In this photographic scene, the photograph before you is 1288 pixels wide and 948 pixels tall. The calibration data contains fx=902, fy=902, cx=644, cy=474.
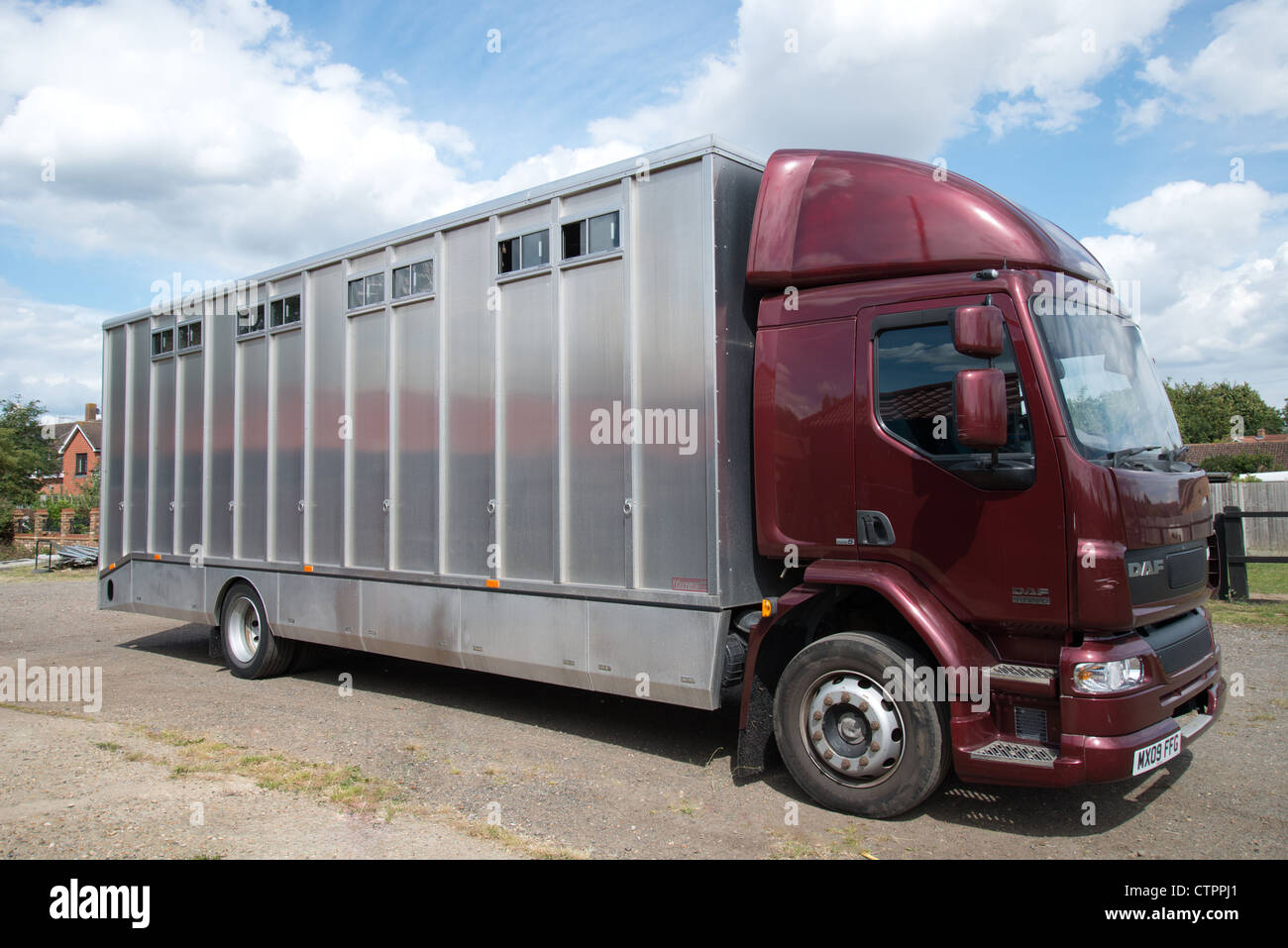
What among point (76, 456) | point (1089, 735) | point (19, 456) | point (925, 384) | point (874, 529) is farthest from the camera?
point (76, 456)

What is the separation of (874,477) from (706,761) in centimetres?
236

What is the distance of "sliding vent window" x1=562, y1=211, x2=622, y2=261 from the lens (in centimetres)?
606

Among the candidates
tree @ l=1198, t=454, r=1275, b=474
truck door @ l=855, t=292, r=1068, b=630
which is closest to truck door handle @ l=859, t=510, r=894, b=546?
truck door @ l=855, t=292, r=1068, b=630

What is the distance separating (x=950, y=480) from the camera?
4.77 m

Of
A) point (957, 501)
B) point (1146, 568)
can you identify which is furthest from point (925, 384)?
point (1146, 568)

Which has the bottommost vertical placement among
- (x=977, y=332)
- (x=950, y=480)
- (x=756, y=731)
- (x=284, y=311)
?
(x=756, y=731)

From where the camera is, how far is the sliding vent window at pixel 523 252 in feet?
21.5

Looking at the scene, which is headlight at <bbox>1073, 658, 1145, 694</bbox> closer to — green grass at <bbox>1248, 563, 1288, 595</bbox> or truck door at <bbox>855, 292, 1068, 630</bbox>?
truck door at <bbox>855, 292, 1068, 630</bbox>

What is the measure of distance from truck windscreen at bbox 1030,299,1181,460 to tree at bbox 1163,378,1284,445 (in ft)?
213

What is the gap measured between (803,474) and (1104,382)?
1.69 metres

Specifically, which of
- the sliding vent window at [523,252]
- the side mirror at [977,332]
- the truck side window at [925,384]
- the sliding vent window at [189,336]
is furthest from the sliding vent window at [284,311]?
the side mirror at [977,332]

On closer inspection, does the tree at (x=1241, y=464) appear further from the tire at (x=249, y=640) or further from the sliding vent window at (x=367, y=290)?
the tire at (x=249, y=640)

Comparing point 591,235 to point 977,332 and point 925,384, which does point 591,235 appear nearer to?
point 925,384
